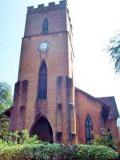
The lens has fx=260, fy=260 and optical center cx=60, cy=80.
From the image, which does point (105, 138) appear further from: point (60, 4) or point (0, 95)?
point (0, 95)

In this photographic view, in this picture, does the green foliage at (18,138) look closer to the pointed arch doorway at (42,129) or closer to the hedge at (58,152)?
the pointed arch doorway at (42,129)

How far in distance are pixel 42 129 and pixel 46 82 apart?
4.60 metres

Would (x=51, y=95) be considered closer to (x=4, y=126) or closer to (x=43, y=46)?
(x=4, y=126)

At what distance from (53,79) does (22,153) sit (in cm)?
1176

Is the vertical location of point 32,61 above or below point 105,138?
above

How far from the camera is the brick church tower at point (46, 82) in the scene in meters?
23.6

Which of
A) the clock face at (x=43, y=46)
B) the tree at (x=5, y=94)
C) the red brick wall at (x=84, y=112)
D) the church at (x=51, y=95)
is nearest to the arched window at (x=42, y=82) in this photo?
the church at (x=51, y=95)

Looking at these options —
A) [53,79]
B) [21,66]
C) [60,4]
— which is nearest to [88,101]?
[53,79]

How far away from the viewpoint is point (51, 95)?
2475cm

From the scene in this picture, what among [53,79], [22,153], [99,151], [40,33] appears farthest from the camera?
[40,33]

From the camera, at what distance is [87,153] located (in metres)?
13.7

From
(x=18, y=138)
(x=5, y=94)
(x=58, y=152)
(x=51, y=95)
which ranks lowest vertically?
(x=58, y=152)

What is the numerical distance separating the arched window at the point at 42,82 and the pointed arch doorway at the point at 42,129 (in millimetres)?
2339

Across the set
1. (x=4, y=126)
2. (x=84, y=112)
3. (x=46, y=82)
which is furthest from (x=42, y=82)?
(x=4, y=126)
